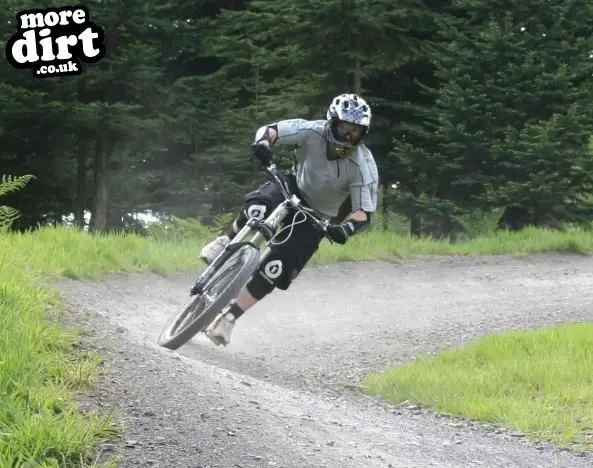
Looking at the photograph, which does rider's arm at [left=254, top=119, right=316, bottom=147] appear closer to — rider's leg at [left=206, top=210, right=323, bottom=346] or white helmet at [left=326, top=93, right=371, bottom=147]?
white helmet at [left=326, top=93, right=371, bottom=147]

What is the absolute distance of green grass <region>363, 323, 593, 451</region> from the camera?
18.8 feet

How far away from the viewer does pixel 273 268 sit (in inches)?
295

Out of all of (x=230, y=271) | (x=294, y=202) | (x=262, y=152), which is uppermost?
(x=262, y=152)

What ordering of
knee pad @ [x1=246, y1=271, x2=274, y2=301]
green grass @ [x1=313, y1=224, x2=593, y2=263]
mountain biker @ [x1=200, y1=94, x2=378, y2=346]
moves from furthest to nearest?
green grass @ [x1=313, y1=224, x2=593, y2=263]
knee pad @ [x1=246, y1=271, x2=274, y2=301]
mountain biker @ [x1=200, y1=94, x2=378, y2=346]

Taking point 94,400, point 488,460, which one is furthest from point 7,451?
point 488,460

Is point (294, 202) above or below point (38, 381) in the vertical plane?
above

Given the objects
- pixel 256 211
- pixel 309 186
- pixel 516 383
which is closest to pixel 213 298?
pixel 256 211

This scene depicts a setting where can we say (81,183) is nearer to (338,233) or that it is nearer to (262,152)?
(262,152)

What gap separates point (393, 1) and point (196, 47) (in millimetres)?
7550

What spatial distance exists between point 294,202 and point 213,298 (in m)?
1.07

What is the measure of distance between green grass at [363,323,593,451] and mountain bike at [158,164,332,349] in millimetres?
1410

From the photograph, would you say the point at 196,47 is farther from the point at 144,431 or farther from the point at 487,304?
the point at 144,431

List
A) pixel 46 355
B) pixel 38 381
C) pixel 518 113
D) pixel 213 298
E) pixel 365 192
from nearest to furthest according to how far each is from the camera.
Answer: pixel 38 381 → pixel 46 355 → pixel 213 298 → pixel 365 192 → pixel 518 113

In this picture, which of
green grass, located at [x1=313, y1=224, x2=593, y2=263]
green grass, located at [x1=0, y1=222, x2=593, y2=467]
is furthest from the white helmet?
green grass, located at [x1=313, y1=224, x2=593, y2=263]
